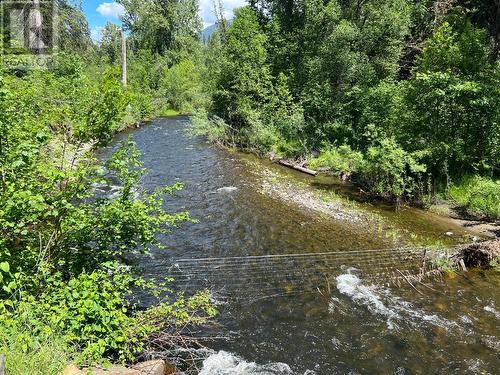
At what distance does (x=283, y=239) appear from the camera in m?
12.4

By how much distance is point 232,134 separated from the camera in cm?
2752

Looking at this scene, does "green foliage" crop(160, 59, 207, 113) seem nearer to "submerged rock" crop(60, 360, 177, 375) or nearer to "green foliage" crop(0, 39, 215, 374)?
"green foliage" crop(0, 39, 215, 374)

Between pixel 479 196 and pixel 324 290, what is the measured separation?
8.56m

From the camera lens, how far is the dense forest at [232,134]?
17.4 ft

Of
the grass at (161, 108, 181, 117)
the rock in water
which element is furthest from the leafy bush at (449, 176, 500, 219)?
the grass at (161, 108, 181, 117)

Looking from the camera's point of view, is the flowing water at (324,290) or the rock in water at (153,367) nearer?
the rock in water at (153,367)

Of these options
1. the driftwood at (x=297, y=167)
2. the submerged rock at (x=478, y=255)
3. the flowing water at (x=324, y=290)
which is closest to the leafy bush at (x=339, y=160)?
the driftwood at (x=297, y=167)

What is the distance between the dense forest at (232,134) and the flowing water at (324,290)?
3.34ft

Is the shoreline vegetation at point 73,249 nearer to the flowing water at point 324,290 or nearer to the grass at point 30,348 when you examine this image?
the grass at point 30,348

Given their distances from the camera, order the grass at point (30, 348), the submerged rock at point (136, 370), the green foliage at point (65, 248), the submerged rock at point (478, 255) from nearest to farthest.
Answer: the grass at point (30, 348) → the submerged rock at point (136, 370) → the green foliage at point (65, 248) → the submerged rock at point (478, 255)

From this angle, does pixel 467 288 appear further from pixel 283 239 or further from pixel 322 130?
pixel 322 130

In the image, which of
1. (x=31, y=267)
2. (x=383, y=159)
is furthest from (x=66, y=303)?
(x=383, y=159)

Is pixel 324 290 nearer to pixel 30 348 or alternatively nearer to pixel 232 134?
pixel 30 348

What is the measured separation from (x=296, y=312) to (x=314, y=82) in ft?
63.6
